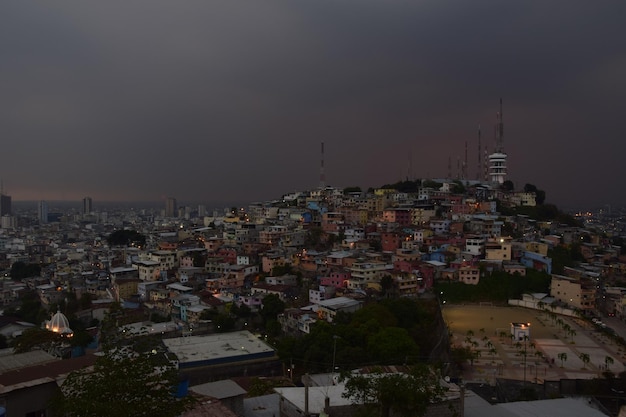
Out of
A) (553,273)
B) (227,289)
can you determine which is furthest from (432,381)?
(553,273)

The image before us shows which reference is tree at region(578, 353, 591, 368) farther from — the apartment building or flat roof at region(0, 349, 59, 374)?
flat roof at region(0, 349, 59, 374)

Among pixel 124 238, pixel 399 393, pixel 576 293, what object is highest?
pixel 399 393

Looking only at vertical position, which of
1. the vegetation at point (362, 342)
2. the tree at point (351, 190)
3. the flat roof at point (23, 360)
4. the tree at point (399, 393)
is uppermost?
the tree at point (351, 190)

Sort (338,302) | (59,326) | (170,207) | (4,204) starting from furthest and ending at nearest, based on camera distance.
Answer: (170,207) → (4,204) → (338,302) → (59,326)

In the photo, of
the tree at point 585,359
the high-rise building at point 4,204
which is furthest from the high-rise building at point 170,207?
the tree at point 585,359

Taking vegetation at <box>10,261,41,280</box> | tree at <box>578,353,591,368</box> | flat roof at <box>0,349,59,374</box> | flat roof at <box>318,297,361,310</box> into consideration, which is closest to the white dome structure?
flat roof at <box>0,349,59,374</box>

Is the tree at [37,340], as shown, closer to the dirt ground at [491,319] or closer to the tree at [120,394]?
the tree at [120,394]

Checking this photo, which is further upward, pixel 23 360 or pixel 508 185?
pixel 508 185

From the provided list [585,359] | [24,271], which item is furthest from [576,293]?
[24,271]

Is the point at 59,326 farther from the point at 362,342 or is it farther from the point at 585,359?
the point at 585,359
